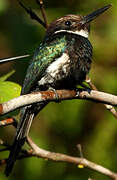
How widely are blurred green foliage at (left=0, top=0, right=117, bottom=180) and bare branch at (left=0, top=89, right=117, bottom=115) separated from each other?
1096 mm

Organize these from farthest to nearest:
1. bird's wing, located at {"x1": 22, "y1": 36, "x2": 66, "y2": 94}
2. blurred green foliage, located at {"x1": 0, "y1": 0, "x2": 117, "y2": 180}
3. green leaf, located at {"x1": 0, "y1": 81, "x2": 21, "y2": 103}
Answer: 1. blurred green foliage, located at {"x1": 0, "y1": 0, "x2": 117, "y2": 180}
2. bird's wing, located at {"x1": 22, "y1": 36, "x2": 66, "y2": 94}
3. green leaf, located at {"x1": 0, "y1": 81, "x2": 21, "y2": 103}

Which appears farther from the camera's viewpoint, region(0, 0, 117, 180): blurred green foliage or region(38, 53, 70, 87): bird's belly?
region(0, 0, 117, 180): blurred green foliage

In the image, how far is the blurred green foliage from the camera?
371 cm

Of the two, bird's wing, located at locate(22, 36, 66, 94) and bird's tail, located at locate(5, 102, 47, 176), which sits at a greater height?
bird's wing, located at locate(22, 36, 66, 94)

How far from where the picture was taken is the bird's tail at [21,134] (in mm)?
2881

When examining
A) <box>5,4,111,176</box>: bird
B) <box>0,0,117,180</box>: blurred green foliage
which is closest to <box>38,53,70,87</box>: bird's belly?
<box>5,4,111,176</box>: bird

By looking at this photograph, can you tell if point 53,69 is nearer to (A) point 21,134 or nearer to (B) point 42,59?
(B) point 42,59

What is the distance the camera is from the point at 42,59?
3.14 meters

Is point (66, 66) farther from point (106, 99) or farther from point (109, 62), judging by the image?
point (109, 62)

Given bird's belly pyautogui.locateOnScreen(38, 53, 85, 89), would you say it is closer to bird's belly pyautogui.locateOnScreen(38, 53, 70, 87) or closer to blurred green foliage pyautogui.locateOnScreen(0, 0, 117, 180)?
bird's belly pyautogui.locateOnScreen(38, 53, 70, 87)

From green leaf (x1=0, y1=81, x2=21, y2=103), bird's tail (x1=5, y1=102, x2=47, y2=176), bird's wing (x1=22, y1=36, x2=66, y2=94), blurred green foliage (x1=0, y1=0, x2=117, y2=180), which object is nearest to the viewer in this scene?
green leaf (x1=0, y1=81, x2=21, y2=103)

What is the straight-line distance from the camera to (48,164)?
377 cm

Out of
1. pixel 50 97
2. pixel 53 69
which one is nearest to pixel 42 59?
pixel 53 69

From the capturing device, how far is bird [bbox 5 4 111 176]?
297cm
